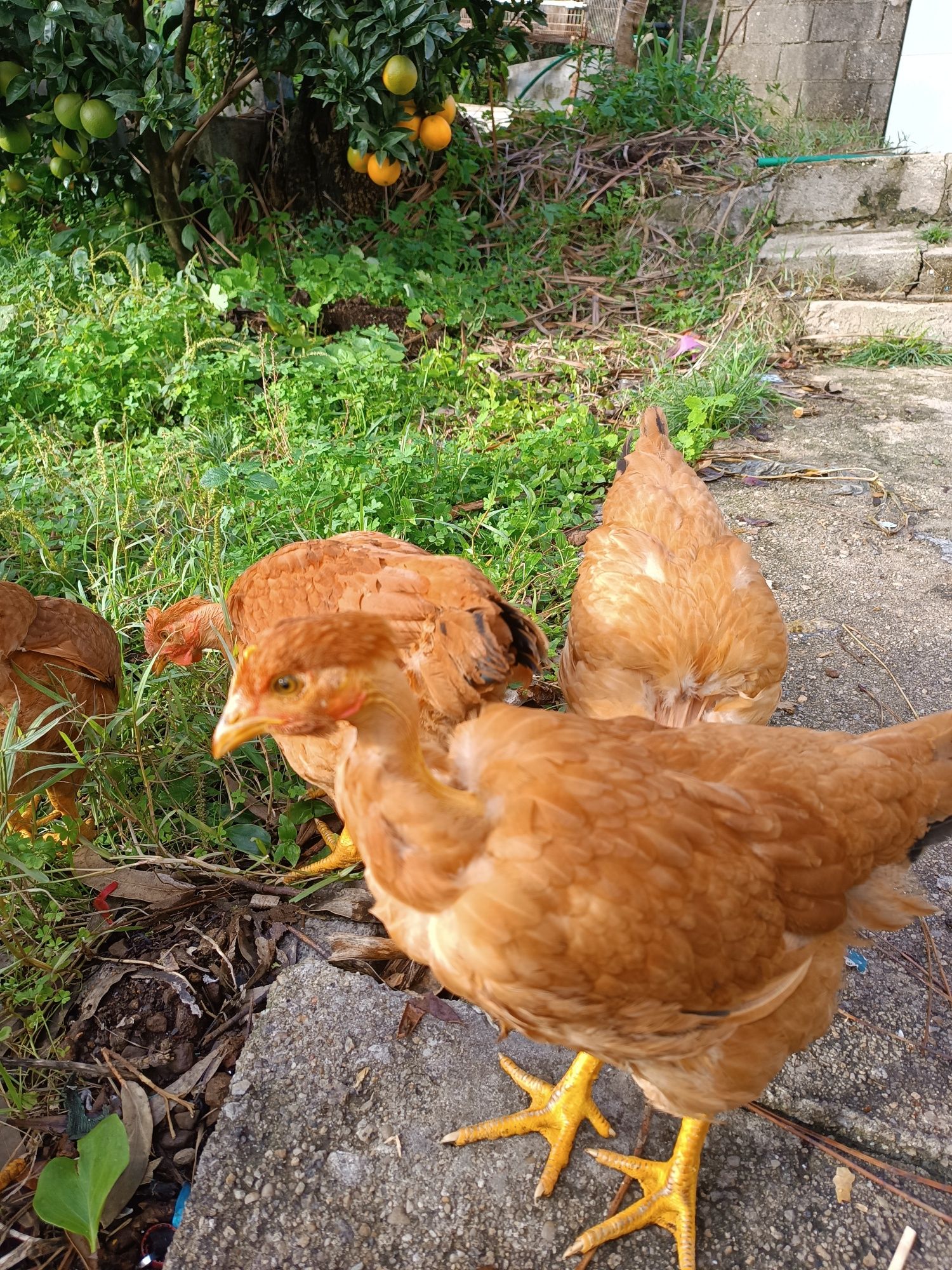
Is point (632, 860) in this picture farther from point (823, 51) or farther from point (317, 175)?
point (823, 51)

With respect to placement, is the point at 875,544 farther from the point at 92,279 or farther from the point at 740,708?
the point at 92,279

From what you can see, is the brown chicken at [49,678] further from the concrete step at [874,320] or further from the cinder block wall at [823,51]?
the cinder block wall at [823,51]

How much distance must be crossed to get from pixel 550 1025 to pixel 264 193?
6.48 metres

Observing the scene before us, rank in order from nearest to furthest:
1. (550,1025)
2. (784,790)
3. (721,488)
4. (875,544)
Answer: (550,1025) → (784,790) → (875,544) → (721,488)

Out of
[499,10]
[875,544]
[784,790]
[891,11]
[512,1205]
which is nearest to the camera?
[784,790]

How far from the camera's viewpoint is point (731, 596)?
2625mm

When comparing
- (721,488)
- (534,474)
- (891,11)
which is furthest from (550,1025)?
(891,11)

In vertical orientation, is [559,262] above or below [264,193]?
below

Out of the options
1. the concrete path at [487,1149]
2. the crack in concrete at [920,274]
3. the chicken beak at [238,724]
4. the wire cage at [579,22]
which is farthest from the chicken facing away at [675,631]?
the wire cage at [579,22]

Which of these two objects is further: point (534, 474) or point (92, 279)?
point (92, 279)

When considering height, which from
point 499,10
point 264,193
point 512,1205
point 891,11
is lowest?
point 512,1205

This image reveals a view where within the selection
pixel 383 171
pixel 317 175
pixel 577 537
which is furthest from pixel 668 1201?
pixel 317 175

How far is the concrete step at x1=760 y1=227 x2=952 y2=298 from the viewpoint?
6.49 m

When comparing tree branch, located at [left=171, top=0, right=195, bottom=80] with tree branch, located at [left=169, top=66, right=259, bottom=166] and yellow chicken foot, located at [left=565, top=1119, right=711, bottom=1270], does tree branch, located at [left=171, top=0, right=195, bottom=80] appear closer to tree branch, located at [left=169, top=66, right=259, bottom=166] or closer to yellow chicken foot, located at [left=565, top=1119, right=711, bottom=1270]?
tree branch, located at [left=169, top=66, right=259, bottom=166]
